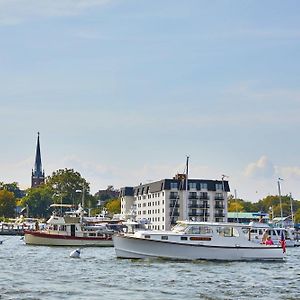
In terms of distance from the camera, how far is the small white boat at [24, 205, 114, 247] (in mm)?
92438

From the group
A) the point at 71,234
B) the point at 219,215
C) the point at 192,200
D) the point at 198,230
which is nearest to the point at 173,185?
the point at 192,200

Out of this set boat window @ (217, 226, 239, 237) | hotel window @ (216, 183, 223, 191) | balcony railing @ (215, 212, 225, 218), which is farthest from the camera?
hotel window @ (216, 183, 223, 191)

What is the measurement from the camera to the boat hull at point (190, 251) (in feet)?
191

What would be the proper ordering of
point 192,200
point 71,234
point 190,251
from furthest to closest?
point 192,200 < point 71,234 < point 190,251

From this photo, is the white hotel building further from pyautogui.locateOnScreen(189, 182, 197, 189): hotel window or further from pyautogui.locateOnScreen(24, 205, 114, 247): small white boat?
pyautogui.locateOnScreen(24, 205, 114, 247): small white boat

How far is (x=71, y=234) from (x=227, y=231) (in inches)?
1559

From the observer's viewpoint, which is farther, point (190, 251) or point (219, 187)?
point (219, 187)

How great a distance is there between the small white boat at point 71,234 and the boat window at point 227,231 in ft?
117

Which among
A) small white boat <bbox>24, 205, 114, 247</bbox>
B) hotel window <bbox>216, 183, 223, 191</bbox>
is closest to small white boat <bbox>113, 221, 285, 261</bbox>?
small white boat <bbox>24, 205, 114, 247</bbox>

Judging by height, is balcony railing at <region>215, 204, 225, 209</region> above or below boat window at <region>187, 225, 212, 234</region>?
above

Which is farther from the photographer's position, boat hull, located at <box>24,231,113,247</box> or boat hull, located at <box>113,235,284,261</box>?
boat hull, located at <box>24,231,113,247</box>

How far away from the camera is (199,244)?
191ft

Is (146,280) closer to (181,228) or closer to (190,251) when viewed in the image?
(190,251)

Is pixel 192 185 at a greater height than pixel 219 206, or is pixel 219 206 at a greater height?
pixel 192 185
